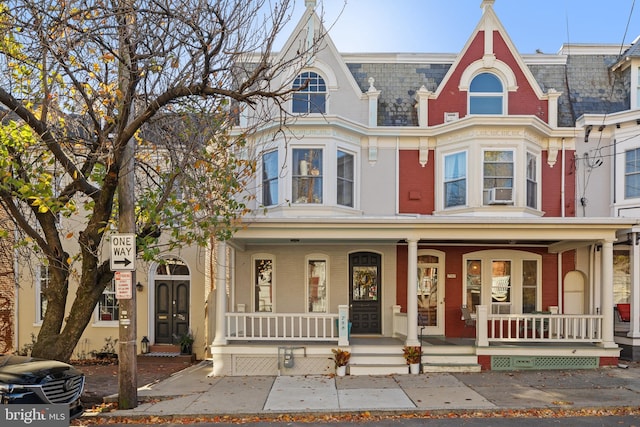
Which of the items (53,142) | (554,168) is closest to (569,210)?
(554,168)

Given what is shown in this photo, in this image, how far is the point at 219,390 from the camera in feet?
30.4

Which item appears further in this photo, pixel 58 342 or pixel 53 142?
pixel 58 342

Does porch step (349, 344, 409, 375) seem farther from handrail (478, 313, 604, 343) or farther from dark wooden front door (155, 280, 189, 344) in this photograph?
dark wooden front door (155, 280, 189, 344)

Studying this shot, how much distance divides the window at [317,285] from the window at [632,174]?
8.79 meters

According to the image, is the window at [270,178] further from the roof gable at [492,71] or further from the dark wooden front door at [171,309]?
the roof gable at [492,71]

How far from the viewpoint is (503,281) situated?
44.2 feet

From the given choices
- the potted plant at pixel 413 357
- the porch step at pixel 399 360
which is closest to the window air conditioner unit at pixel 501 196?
the porch step at pixel 399 360

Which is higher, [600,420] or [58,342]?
[58,342]

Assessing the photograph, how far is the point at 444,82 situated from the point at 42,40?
10.5 metres

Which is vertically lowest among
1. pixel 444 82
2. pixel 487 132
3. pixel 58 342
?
pixel 58 342

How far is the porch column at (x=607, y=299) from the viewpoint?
11.0m

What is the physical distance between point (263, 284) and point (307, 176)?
11.4ft

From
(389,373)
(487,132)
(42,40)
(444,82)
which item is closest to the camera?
(42,40)

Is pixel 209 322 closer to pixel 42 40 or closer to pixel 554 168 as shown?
pixel 42 40
